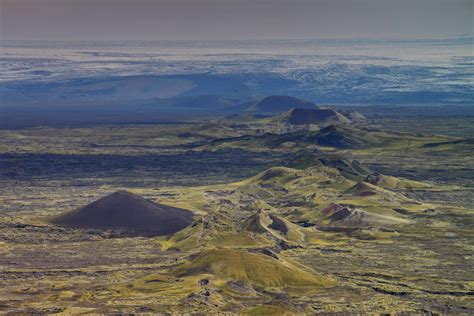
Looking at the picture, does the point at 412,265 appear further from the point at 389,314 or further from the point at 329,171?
the point at 329,171


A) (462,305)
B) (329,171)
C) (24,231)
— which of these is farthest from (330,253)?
(329,171)

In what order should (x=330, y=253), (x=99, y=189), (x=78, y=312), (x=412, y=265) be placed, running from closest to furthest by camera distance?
(x=78, y=312)
(x=412, y=265)
(x=330, y=253)
(x=99, y=189)

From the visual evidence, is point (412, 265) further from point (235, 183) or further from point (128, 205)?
point (235, 183)

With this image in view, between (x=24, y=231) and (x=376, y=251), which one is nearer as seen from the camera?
(x=376, y=251)

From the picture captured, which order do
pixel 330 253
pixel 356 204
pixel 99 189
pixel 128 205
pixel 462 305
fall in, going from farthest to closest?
pixel 99 189 → pixel 356 204 → pixel 128 205 → pixel 330 253 → pixel 462 305

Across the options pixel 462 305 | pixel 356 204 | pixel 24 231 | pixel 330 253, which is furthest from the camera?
pixel 356 204

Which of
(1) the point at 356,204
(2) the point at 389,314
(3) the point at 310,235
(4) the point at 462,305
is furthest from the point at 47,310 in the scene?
(1) the point at 356,204
